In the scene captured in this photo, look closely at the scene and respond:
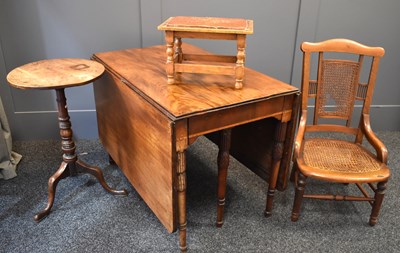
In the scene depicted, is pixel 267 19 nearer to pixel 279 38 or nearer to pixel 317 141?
pixel 279 38

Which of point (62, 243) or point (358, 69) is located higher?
point (358, 69)

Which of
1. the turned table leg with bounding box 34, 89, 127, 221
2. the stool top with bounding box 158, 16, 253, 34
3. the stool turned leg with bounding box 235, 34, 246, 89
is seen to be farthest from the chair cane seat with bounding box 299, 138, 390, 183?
the turned table leg with bounding box 34, 89, 127, 221

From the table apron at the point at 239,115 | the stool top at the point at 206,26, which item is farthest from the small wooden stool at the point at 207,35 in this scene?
the table apron at the point at 239,115

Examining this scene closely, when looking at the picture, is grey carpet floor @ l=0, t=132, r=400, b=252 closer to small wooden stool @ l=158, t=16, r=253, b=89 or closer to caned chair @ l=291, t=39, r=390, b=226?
caned chair @ l=291, t=39, r=390, b=226

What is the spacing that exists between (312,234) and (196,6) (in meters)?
1.67

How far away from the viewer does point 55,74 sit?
1732 mm

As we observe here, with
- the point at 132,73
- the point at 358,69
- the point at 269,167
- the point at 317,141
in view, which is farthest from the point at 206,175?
the point at 358,69

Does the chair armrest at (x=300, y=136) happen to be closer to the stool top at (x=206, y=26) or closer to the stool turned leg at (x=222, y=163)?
the stool turned leg at (x=222, y=163)

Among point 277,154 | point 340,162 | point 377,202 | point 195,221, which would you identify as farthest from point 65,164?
point 377,202

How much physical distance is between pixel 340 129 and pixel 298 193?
47 centimetres

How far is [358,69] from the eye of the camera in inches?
74.8

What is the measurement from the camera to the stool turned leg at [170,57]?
5.10 ft

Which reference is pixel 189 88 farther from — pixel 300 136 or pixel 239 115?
pixel 300 136

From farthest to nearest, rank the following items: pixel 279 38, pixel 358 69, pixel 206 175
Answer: pixel 279 38 < pixel 206 175 < pixel 358 69
